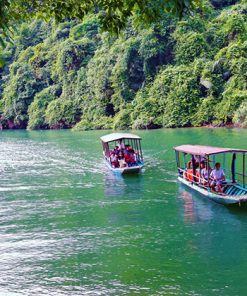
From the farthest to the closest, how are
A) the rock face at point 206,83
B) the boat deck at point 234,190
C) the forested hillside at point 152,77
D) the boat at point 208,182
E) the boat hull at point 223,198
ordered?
the rock face at point 206,83 < the forested hillside at point 152,77 < the boat deck at point 234,190 < the boat at point 208,182 < the boat hull at point 223,198

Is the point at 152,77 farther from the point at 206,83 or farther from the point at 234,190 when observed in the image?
the point at 234,190

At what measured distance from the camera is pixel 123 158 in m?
22.0

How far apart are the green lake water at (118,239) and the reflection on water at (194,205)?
29mm

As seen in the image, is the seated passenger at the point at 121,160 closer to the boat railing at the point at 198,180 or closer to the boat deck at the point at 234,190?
the boat railing at the point at 198,180

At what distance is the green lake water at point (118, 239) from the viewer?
855 centimetres

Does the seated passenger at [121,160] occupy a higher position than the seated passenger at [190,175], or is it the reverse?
the seated passenger at [121,160]

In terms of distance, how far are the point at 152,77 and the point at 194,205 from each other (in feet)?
133

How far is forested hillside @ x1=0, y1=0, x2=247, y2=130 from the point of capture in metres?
46.3

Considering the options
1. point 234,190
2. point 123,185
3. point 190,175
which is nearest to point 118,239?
point 234,190

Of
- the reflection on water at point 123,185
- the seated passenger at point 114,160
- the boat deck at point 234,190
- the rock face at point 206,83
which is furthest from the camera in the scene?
the rock face at point 206,83

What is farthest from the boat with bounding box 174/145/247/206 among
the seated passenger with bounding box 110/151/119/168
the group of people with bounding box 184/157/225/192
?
the seated passenger with bounding box 110/151/119/168

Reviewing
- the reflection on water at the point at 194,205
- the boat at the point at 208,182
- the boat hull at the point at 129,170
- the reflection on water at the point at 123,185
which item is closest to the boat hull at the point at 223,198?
the boat at the point at 208,182

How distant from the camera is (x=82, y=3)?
224 inches

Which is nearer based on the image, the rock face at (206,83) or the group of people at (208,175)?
the group of people at (208,175)
